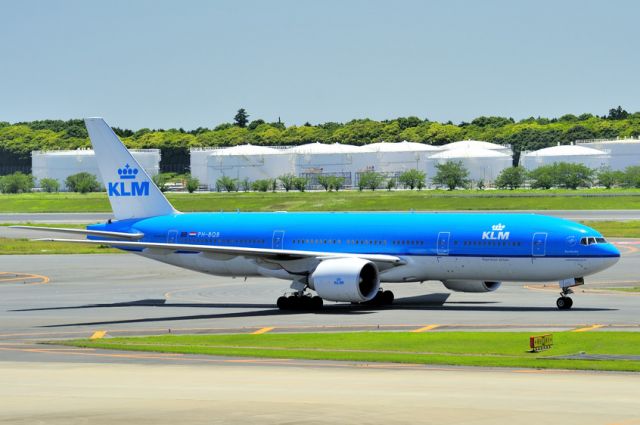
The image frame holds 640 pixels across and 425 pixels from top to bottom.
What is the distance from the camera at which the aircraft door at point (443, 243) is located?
52812 mm

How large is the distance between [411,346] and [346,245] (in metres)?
16.1

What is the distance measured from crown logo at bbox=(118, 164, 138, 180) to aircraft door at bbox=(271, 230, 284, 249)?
877 centimetres

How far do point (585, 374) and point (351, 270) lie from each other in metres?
20.7

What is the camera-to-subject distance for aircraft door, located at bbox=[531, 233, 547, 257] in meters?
51.3

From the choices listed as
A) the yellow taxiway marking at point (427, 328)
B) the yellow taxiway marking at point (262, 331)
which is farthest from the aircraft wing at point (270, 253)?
the yellow taxiway marking at point (427, 328)

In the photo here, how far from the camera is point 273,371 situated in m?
33.8

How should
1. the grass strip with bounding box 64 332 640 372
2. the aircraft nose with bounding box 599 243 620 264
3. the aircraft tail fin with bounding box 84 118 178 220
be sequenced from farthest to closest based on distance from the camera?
the aircraft tail fin with bounding box 84 118 178 220, the aircraft nose with bounding box 599 243 620 264, the grass strip with bounding box 64 332 640 372

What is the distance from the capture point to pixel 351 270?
170 feet

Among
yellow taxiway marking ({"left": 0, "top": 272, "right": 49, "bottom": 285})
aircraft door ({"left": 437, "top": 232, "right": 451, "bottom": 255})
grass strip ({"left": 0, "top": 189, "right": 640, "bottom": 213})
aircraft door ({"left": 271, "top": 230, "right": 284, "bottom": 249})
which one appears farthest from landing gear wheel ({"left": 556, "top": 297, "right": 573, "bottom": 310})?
grass strip ({"left": 0, "top": 189, "right": 640, "bottom": 213})

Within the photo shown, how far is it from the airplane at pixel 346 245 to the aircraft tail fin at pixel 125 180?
0.05 metres

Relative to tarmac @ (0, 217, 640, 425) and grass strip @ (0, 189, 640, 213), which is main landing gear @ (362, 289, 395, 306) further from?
grass strip @ (0, 189, 640, 213)

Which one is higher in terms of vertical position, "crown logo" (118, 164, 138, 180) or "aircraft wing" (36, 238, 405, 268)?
"crown logo" (118, 164, 138, 180)

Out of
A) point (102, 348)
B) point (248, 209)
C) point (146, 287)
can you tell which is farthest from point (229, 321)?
point (248, 209)

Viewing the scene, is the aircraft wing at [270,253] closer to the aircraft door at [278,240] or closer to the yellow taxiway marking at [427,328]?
the aircraft door at [278,240]
